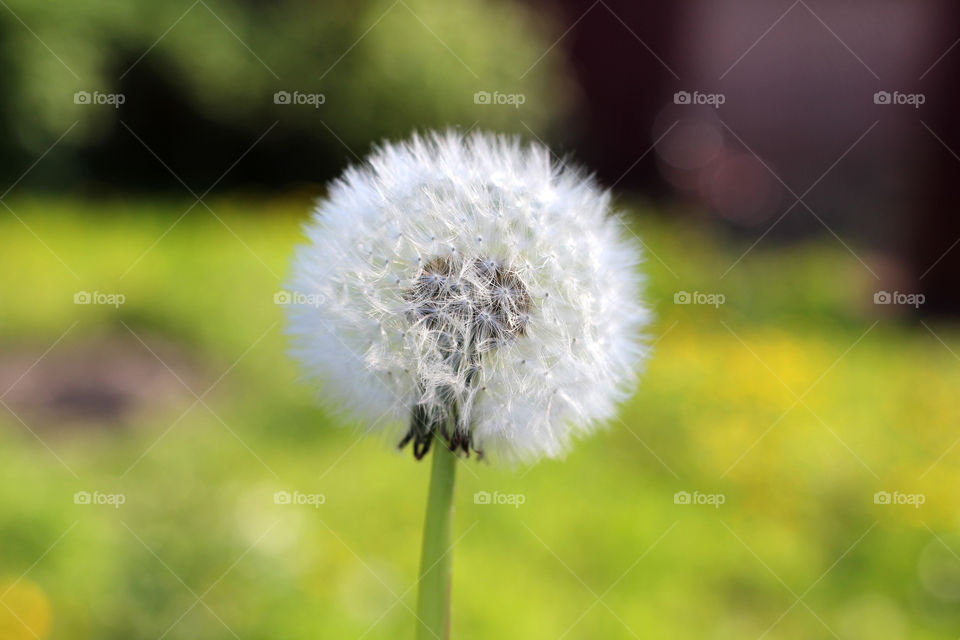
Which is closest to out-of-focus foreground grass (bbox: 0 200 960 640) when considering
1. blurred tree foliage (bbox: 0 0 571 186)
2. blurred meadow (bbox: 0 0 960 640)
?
blurred meadow (bbox: 0 0 960 640)

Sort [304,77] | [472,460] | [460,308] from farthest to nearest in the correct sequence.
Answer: [304,77] → [472,460] → [460,308]

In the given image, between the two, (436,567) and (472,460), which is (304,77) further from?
(436,567)

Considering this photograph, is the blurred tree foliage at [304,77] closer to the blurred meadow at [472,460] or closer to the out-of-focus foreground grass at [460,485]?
the blurred meadow at [472,460]

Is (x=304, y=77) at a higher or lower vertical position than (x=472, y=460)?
higher

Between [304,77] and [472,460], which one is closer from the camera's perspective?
[472,460]

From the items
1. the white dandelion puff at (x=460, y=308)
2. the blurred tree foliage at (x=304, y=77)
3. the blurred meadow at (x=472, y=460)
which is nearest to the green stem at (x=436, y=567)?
the white dandelion puff at (x=460, y=308)

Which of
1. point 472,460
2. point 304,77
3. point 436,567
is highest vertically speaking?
point 304,77

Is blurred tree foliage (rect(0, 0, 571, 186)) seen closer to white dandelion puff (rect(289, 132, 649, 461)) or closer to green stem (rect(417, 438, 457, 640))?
white dandelion puff (rect(289, 132, 649, 461))

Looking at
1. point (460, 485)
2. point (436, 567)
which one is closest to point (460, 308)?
point (436, 567)

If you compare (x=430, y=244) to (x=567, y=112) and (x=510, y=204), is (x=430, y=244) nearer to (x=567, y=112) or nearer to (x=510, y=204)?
(x=510, y=204)
